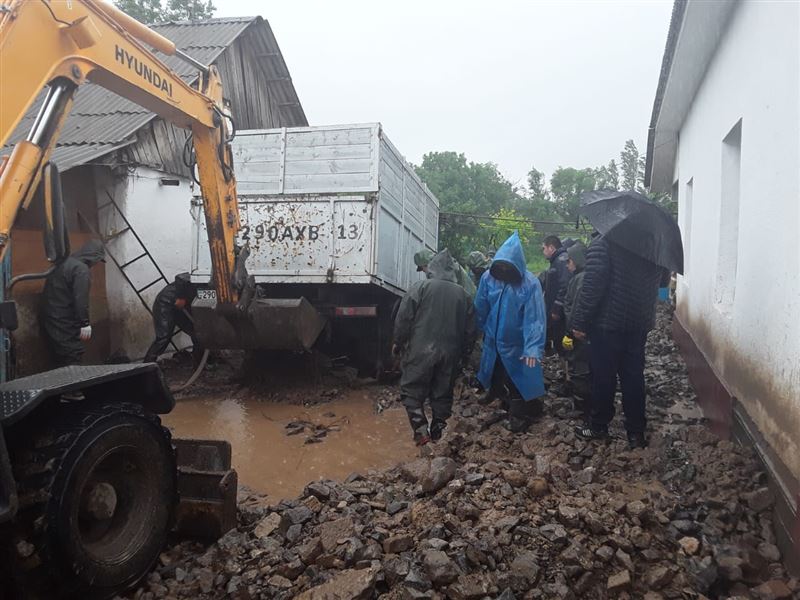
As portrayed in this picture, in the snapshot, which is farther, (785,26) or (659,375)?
(659,375)

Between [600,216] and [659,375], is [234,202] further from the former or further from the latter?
[659,375]

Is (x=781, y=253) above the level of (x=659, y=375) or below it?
above

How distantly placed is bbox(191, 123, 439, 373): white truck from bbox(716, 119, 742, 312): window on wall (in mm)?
3325

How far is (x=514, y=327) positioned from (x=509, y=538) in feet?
7.83

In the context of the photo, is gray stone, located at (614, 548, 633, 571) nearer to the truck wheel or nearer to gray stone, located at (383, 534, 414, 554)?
gray stone, located at (383, 534, 414, 554)

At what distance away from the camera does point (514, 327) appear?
16.3 feet

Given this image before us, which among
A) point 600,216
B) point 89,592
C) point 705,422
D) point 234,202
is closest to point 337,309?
point 234,202

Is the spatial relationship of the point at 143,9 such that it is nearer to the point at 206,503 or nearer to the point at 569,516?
the point at 206,503

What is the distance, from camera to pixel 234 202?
525 cm

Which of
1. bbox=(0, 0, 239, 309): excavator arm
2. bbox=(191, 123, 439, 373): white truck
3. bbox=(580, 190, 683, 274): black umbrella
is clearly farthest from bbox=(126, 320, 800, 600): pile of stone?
bbox=(191, 123, 439, 373): white truck

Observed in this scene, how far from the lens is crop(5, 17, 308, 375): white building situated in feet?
21.3

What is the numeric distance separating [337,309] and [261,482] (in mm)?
2449

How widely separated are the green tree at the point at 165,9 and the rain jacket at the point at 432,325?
58.3 feet

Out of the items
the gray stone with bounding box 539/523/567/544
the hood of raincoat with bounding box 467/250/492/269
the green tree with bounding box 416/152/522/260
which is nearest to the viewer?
the gray stone with bounding box 539/523/567/544
